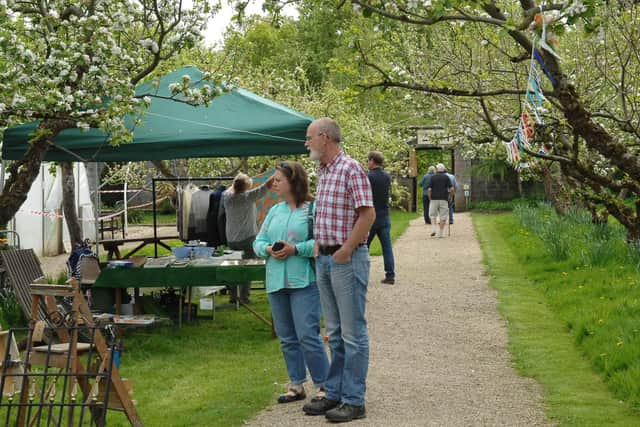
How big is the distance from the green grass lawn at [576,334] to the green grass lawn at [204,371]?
2154 mm

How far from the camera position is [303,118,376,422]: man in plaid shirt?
6098mm

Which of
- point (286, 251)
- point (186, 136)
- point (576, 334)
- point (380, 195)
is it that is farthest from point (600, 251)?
point (286, 251)

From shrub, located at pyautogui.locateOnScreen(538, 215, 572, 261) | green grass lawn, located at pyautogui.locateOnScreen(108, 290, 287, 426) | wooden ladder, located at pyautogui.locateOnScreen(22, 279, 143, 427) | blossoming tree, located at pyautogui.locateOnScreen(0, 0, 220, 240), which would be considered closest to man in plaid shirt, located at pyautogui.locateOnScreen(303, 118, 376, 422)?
green grass lawn, located at pyautogui.locateOnScreen(108, 290, 287, 426)

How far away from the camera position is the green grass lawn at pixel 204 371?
21.7ft

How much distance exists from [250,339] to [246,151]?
2.03 meters

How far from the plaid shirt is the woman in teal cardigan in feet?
1.20

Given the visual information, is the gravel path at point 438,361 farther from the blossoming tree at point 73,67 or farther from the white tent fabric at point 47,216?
the white tent fabric at point 47,216

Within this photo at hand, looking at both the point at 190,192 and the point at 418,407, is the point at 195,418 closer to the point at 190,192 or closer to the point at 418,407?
the point at 418,407

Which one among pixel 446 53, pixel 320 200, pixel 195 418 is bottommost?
pixel 195 418

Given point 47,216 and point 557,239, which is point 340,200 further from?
point 47,216

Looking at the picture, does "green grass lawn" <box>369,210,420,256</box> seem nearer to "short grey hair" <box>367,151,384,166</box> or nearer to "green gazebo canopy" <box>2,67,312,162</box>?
"short grey hair" <box>367,151,384,166</box>

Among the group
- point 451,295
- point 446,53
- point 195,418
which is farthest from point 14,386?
point 446,53

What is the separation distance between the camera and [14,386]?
5855 millimetres

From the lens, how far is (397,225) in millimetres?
27719
